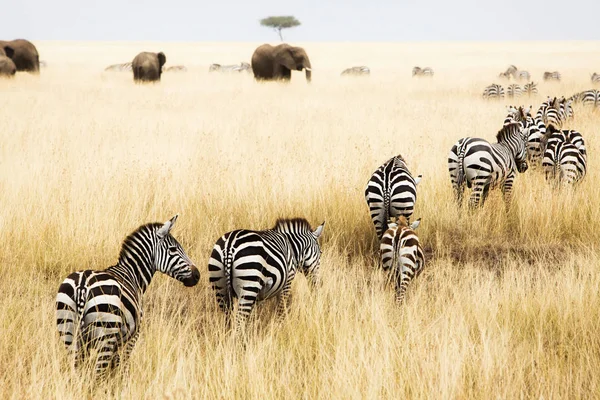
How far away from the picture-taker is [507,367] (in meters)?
3.40

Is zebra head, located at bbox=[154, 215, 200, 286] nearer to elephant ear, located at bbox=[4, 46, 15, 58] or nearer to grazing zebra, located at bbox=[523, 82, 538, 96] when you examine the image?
grazing zebra, located at bbox=[523, 82, 538, 96]

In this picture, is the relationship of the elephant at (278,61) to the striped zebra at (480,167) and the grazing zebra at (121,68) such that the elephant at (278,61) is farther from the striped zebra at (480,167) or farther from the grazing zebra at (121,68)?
the striped zebra at (480,167)

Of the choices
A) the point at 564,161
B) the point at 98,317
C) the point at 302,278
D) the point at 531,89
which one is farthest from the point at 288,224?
the point at 531,89

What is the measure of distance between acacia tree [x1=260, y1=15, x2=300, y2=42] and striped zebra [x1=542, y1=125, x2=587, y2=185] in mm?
83414

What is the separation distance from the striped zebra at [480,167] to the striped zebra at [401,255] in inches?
73.4

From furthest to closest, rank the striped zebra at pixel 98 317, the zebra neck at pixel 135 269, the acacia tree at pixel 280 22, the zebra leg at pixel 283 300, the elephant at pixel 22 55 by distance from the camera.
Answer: the acacia tree at pixel 280 22 < the elephant at pixel 22 55 < the zebra leg at pixel 283 300 < the zebra neck at pixel 135 269 < the striped zebra at pixel 98 317

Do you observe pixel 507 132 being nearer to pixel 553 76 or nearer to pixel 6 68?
pixel 6 68

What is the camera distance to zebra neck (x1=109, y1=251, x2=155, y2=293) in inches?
154

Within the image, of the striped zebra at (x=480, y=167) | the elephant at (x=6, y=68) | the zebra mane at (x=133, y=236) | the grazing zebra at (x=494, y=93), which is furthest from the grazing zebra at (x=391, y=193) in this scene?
the elephant at (x=6, y=68)

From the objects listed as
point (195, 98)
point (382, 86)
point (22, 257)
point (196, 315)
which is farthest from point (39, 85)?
point (196, 315)

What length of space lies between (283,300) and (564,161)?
506 cm

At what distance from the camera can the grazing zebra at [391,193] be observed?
19.2 ft

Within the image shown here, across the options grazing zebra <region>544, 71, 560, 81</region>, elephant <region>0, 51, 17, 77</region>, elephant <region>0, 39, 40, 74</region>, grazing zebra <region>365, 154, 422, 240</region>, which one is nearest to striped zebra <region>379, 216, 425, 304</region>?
grazing zebra <region>365, 154, 422, 240</region>

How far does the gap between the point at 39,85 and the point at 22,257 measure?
19882 mm
